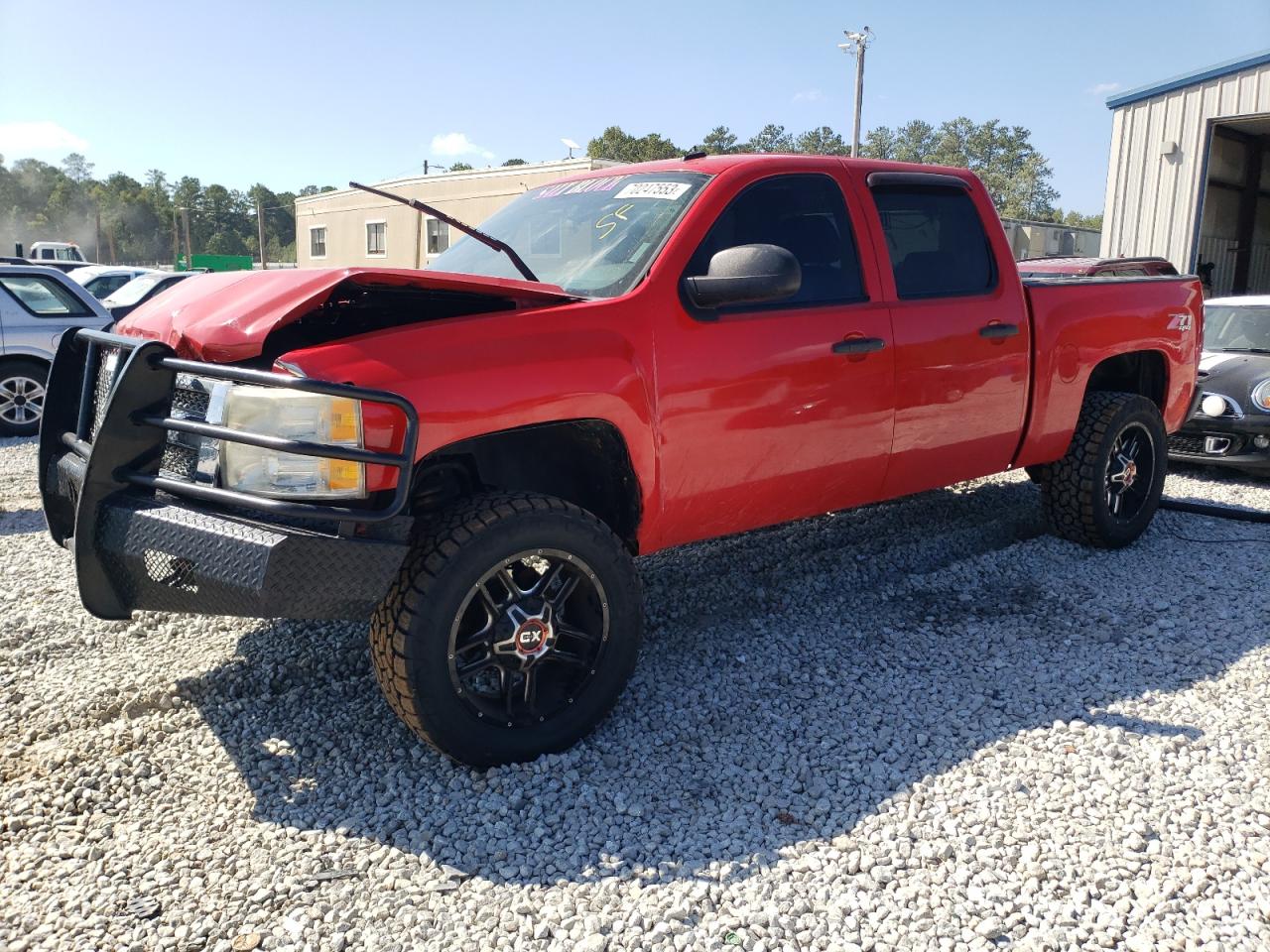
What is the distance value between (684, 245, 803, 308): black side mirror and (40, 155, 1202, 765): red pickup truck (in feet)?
0.03

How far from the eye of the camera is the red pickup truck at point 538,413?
8.93 ft

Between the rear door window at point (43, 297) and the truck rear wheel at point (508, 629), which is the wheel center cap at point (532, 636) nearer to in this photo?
the truck rear wheel at point (508, 629)

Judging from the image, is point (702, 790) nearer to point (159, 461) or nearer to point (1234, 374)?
point (159, 461)

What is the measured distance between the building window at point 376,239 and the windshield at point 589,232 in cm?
3184

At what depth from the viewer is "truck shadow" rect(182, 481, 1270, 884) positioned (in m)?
2.82

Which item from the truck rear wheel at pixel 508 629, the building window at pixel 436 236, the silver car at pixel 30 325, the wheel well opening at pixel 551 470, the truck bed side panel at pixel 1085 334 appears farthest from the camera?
the building window at pixel 436 236

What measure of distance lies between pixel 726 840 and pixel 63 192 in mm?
126998

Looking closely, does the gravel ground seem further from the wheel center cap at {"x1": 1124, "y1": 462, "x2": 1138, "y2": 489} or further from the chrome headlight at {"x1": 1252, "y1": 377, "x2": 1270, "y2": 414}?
the chrome headlight at {"x1": 1252, "y1": 377, "x2": 1270, "y2": 414}

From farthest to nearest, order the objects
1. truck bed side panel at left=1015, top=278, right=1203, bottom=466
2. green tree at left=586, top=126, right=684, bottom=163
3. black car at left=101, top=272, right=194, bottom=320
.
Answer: green tree at left=586, top=126, right=684, bottom=163 < black car at left=101, top=272, right=194, bottom=320 < truck bed side panel at left=1015, top=278, right=1203, bottom=466

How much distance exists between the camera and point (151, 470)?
2.93 metres

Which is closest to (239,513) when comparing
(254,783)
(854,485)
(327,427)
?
(327,427)

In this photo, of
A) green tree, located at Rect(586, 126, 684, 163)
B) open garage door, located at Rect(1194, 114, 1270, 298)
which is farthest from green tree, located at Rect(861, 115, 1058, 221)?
open garage door, located at Rect(1194, 114, 1270, 298)

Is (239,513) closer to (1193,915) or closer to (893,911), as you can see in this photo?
(893,911)

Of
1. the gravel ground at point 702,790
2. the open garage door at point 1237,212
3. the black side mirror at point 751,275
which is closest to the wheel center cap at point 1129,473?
the gravel ground at point 702,790
